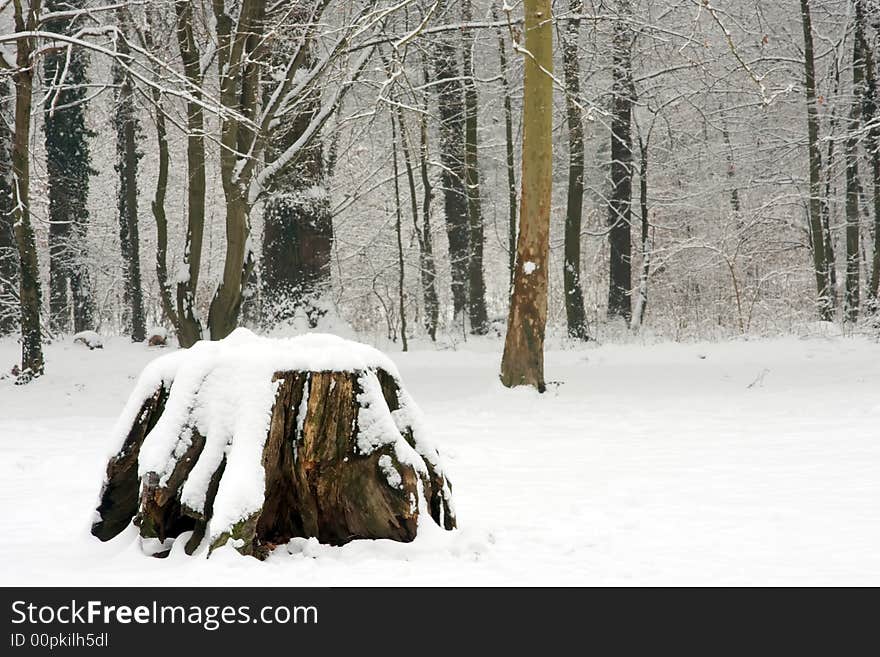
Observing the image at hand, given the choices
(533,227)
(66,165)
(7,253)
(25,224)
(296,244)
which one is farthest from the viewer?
(66,165)

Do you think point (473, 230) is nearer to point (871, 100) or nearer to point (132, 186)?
point (132, 186)

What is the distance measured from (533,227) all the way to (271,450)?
264 inches

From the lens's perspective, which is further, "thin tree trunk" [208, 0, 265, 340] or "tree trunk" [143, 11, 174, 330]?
"tree trunk" [143, 11, 174, 330]

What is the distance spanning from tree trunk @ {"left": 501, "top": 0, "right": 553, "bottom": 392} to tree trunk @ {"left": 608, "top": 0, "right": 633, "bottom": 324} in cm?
779

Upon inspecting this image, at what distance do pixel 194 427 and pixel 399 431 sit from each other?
0.99 meters

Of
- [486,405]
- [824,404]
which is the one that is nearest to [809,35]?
[824,404]

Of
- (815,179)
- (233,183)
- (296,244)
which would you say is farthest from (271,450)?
(815,179)

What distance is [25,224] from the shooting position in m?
11.6

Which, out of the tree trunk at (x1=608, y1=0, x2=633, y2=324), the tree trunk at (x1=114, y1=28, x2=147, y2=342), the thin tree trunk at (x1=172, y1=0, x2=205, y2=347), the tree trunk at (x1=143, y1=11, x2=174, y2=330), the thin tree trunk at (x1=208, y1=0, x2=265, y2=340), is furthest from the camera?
the tree trunk at (x1=608, y1=0, x2=633, y2=324)

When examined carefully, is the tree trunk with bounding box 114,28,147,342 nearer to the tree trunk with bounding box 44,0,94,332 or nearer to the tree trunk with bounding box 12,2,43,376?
the tree trunk with bounding box 44,0,94,332

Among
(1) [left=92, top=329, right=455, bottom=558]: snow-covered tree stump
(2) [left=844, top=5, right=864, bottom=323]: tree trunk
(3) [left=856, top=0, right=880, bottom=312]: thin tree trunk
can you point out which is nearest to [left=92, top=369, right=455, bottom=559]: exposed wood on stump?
(1) [left=92, top=329, right=455, bottom=558]: snow-covered tree stump

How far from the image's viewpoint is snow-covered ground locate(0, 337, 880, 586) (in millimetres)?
3570

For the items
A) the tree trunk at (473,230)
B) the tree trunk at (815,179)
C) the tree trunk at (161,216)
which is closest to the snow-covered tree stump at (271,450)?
the tree trunk at (161,216)
